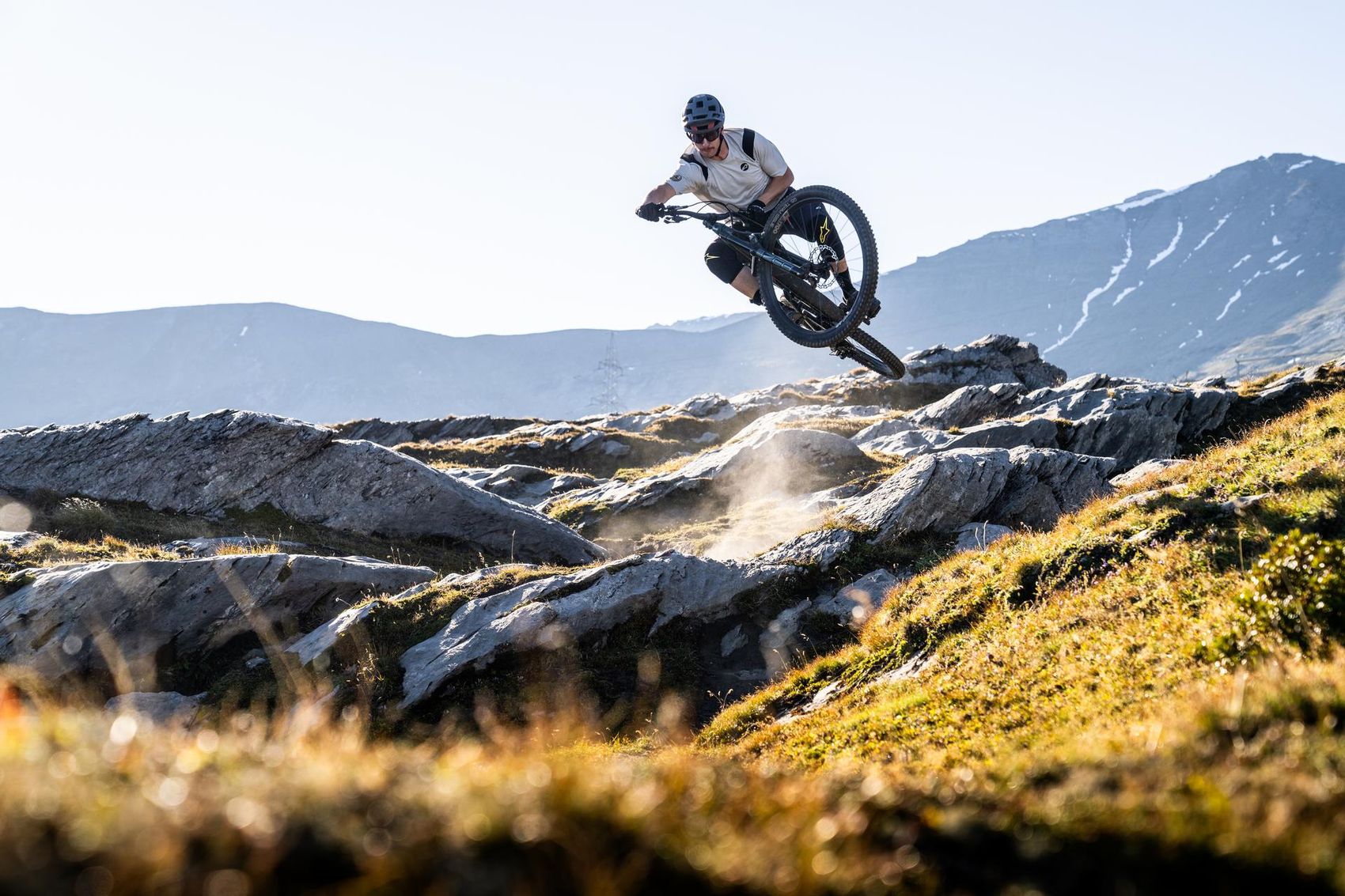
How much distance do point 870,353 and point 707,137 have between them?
685 cm

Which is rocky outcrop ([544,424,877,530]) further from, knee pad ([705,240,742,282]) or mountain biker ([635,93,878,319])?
mountain biker ([635,93,878,319])

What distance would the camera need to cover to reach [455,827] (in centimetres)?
316

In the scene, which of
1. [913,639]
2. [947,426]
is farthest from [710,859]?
[947,426]

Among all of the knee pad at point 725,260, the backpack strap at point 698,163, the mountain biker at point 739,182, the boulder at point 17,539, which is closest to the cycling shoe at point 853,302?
the mountain biker at point 739,182

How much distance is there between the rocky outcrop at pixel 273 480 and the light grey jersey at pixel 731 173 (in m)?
15.3

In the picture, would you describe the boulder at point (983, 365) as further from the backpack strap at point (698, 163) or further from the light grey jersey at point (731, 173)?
the backpack strap at point (698, 163)

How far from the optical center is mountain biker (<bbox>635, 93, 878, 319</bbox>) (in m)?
16.6

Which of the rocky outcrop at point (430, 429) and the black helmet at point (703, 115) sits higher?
the black helmet at point (703, 115)

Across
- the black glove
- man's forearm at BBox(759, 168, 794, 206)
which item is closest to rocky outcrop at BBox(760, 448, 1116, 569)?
the black glove

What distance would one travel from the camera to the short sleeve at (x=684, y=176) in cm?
1698

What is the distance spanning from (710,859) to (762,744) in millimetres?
10101

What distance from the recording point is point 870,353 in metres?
20.3

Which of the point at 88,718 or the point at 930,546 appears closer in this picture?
the point at 88,718

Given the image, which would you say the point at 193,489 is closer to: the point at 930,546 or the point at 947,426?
the point at 930,546
